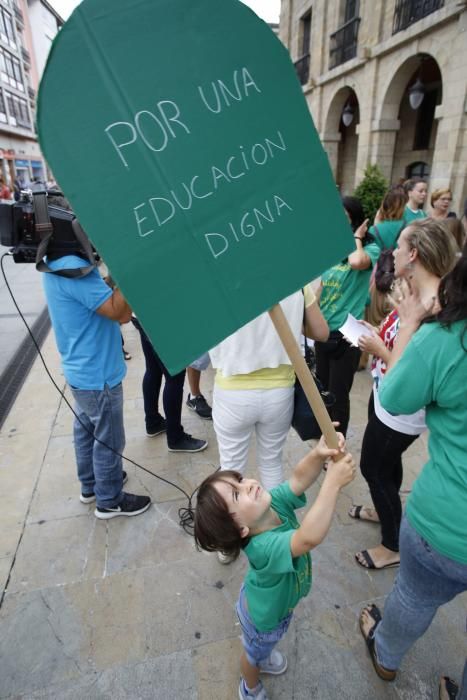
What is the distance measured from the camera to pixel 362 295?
3148 millimetres

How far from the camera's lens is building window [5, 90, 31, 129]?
1351 inches

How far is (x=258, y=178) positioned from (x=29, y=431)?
12.1 feet

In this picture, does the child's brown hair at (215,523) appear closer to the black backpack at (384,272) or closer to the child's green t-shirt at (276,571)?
the child's green t-shirt at (276,571)

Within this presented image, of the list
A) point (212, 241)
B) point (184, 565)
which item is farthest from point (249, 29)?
point (184, 565)

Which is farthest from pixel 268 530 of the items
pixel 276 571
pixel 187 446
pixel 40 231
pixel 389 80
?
pixel 389 80

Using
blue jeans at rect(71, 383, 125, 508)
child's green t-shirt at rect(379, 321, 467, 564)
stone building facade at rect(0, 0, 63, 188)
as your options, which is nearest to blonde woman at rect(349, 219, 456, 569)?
child's green t-shirt at rect(379, 321, 467, 564)

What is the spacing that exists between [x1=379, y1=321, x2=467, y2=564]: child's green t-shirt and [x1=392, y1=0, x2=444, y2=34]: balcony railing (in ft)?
38.5

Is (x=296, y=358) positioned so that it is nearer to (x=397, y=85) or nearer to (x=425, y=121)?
(x=397, y=85)

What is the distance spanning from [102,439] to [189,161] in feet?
6.47

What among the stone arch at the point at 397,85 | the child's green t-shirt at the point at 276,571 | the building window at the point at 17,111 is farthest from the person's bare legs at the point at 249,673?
the building window at the point at 17,111

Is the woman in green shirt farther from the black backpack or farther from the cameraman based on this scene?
the black backpack

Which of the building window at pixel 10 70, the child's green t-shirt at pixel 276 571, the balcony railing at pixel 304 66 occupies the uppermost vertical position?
the building window at pixel 10 70

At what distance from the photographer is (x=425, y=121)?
13.0 meters

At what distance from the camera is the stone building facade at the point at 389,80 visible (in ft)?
29.6
